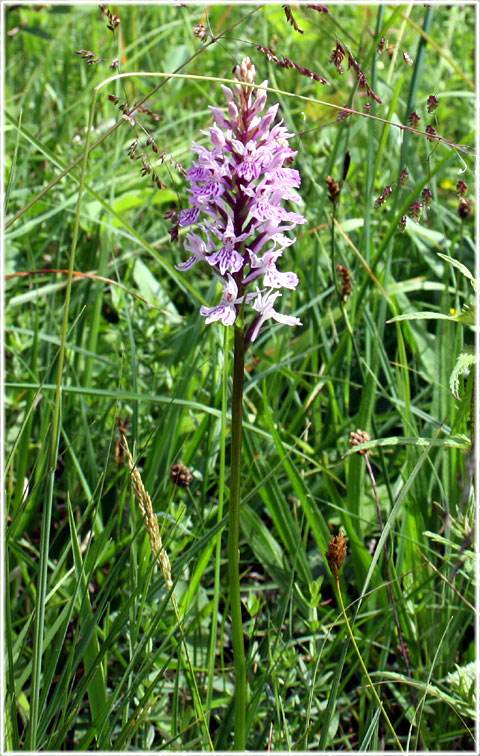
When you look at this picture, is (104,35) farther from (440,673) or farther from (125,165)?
(440,673)

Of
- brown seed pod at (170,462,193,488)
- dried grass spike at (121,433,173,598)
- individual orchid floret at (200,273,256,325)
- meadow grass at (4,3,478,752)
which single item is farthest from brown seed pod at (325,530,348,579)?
brown seed pod at (170,462,193,488)

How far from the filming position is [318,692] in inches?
72.2

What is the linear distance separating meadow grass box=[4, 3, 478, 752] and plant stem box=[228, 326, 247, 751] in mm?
78

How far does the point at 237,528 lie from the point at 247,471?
1.00m

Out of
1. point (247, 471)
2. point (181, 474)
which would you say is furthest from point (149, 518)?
point (247, 471)

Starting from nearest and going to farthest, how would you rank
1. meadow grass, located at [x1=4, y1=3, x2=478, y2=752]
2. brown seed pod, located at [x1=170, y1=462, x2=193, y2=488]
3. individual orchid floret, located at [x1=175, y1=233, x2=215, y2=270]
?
individual orchid floret, located at [x1=175, y1=233, x2=215, y2=270]
meadow grass, located at [x1=4, y1=3, x2=478, y2=752]
brown seed pod, located at [x1=170, y1=462, x2=193, y2=488]

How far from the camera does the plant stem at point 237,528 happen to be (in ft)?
4.30

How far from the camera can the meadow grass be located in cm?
151

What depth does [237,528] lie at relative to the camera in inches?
53.3

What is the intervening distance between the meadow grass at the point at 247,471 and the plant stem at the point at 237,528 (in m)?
0.08

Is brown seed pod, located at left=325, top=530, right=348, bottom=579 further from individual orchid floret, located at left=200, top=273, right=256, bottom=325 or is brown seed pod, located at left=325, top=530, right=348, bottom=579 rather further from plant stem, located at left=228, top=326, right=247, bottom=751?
individual orchid floret, located at left=200, top=273, right=256, bottom=325

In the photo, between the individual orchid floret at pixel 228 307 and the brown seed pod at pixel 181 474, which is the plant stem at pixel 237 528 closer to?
the individual orchid floret at pixel 228 307

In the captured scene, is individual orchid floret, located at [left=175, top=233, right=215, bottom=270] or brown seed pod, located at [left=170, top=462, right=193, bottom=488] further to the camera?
brown seed pod, located at [left=170, top=462, right=193, bottom=488]

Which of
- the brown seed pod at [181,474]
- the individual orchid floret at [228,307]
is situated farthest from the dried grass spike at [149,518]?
the brown seed pod at [181,474]
